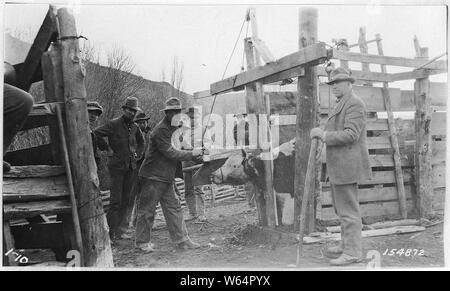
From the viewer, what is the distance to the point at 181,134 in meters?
5.77

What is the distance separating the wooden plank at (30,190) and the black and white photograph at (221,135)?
10 mm

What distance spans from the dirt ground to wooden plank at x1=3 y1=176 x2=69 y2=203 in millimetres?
1221

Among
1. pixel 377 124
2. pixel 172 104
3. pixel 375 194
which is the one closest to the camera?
pixel 172 104

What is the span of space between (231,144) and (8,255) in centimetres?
281

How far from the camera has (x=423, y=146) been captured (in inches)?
256

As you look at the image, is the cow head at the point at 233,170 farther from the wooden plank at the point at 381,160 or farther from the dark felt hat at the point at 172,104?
the wooden plank at the point at 381,160

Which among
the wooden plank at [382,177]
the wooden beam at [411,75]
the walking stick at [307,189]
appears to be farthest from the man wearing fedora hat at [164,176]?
the wooden beam at [411,75]

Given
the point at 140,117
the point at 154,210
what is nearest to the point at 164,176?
the point at 154,210

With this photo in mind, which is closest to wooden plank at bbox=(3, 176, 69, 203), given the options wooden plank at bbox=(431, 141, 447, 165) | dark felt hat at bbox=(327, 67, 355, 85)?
dark felt hat at bbox=(327, 67, 355, 85)

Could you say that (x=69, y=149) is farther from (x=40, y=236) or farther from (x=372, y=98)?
(x=372, y=98)

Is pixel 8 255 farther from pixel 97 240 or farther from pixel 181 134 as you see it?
pixel 181 134

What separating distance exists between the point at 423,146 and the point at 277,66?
2.90 metres

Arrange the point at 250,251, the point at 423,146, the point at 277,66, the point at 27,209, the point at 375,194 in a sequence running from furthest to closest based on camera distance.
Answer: the point at 423,146, the point at 375,194, the point at 250,251, the point at 277,66, the point at 27,209
